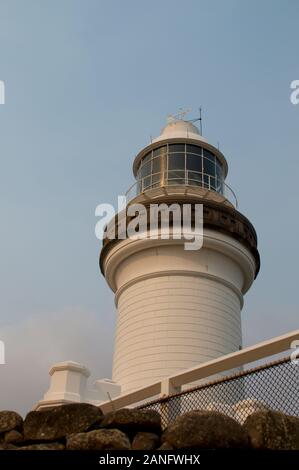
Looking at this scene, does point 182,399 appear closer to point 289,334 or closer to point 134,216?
point 289,334

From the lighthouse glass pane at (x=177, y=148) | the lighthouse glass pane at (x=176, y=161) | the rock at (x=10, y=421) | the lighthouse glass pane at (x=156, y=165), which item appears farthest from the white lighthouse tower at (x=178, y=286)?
the rock at (x=10, y=421)

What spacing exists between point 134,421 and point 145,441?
25 cm

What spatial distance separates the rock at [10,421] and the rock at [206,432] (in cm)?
192

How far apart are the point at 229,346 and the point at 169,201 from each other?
3.33 m

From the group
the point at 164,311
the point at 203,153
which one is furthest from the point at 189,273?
the point at 203,153

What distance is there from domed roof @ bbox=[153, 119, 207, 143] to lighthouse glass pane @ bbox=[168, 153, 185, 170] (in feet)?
1.57

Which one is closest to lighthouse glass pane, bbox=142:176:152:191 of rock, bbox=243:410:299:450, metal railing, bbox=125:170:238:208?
metal railing, bbox=125:170:238:208

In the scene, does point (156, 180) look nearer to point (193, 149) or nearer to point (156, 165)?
point (156, 165)

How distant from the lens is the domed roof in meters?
14.9

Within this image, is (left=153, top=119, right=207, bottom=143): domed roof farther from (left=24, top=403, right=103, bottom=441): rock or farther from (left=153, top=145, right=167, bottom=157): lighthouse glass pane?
(left=24, top=403, right=103, bottom=441): rock

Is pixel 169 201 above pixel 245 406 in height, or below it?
above

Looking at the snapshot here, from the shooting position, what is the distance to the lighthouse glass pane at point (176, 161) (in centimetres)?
1452

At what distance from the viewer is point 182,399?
7016 millimetres
